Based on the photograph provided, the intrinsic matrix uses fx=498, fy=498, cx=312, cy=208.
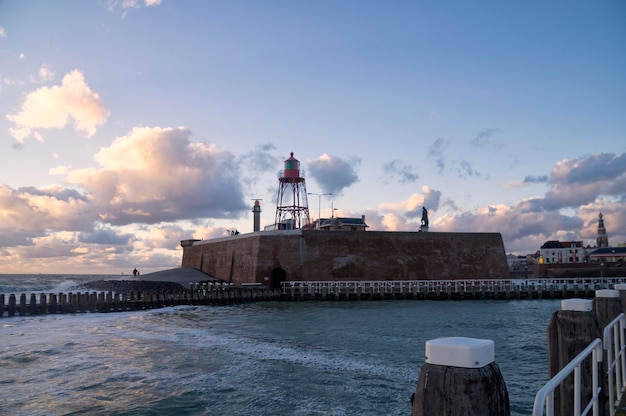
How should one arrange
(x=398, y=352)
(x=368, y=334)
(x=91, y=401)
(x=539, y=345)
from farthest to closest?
(x=368, y=334)
(x=539, y=345)
(x=398, y=352)
(x=91, y=401)

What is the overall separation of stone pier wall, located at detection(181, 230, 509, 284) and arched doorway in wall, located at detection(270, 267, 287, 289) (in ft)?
0.27

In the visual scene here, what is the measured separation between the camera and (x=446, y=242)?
141 ft

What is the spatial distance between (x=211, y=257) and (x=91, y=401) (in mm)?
40139

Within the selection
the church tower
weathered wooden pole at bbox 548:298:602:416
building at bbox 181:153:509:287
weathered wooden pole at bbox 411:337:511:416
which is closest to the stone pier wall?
building at bbox 181:153:509:287

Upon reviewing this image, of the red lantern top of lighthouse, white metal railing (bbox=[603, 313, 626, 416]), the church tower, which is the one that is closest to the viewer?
white metal railing (bbox=[603, 313, 626, 416])

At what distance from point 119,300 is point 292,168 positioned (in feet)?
77.7

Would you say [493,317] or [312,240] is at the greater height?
[312,240]

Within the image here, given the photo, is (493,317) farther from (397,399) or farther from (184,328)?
(397,399)

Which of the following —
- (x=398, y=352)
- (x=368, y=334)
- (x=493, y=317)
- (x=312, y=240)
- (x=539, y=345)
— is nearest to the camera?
(x=398, y=352)

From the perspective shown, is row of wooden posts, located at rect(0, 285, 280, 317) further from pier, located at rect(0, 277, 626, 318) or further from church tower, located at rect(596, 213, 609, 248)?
church tower, located at rect(596, 213, 609, 248)

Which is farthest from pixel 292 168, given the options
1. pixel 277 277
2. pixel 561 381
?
pixel 561 381

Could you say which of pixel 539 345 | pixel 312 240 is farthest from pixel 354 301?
pixel 539 345

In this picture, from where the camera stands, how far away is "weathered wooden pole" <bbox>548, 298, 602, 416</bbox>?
454cm

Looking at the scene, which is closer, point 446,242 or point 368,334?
point 368,334
